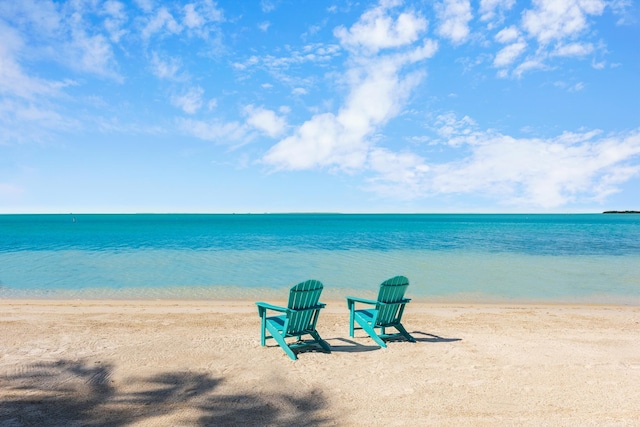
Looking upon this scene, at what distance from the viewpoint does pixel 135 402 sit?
4727 millimetres

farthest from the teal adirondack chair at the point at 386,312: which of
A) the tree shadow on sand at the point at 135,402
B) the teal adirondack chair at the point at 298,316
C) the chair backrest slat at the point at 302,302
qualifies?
the tree shadow on sand at the point at 135,402

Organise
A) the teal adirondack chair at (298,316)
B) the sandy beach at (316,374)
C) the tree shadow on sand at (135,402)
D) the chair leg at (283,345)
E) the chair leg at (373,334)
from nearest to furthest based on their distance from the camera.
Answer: the tree shadow on sand at (135,402)
the sandy beach at (316,374)
the chair leg at (283,345)
the teal adirondack chair at (298,316)
the chair leg at (373,334)

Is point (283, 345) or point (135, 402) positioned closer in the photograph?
point (135, 402)

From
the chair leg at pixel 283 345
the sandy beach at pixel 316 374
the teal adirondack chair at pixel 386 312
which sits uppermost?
the teal adirondack chair at pixel 386 312

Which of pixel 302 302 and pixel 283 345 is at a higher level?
pixel 302 302

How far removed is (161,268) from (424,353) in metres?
16.1

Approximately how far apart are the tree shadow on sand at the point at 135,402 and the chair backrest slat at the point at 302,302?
1.56m

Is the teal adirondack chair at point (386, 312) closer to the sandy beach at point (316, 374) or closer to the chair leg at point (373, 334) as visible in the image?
the chair leg at point (373, 334)

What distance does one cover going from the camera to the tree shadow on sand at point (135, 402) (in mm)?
4297

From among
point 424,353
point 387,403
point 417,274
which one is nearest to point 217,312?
point 424,353

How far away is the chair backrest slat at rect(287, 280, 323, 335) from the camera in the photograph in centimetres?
638

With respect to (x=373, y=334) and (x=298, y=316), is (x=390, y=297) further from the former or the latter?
(x=298, y=316)

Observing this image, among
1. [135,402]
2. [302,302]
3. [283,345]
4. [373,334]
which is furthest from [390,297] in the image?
[135,402]

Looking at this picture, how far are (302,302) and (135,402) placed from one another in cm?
268
